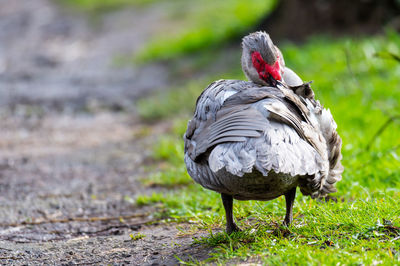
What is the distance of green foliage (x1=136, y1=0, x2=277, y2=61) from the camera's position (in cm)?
1403

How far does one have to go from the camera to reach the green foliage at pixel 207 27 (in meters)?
14.0

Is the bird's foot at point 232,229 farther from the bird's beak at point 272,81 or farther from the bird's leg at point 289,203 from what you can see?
the bird's beak at point 272,81

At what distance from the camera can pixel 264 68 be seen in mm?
4016

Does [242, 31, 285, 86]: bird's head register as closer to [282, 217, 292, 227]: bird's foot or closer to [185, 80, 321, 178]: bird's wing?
[185, 80, 321, 178]: bird's wing

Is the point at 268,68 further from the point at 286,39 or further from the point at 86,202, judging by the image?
the point at 286,39

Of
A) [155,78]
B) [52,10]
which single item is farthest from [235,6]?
[52,10]

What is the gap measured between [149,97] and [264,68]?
7209 mm

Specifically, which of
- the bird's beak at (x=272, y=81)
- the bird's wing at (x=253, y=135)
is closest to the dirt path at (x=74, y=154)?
the bird's wing at (x=253, y=135)

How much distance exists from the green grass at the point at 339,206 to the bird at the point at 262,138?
0.85 ft

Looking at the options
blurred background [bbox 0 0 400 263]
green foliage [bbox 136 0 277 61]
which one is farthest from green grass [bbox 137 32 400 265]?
green foliage [bbox 136 0 277 61]

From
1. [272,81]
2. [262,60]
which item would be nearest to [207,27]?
[262,60]

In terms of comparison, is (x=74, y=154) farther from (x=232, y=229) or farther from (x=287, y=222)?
(x=287, y=222)

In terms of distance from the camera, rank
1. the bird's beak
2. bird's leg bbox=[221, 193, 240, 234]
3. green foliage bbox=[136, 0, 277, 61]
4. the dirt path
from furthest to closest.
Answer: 1. green foliage bbox=[136, 0, 277, 61]
2. the dirt path
3. the bird's beak
4. bird's leg bbox=[221, 193, 240, 234]

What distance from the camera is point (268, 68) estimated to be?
13.0ft
